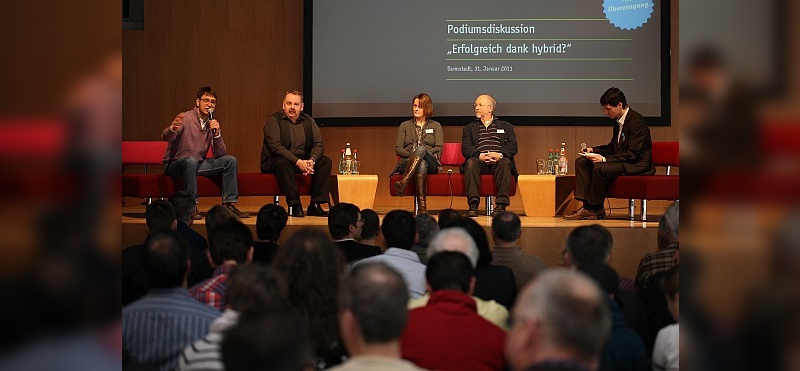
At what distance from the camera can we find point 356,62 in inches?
330

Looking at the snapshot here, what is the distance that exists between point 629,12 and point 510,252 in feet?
16.7

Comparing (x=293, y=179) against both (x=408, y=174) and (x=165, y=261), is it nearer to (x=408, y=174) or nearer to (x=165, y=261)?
(x=408, y=174)

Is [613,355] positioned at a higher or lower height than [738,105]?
lower

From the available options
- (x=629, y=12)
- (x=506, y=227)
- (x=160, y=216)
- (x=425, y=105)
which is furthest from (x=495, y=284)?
(x=629, y=12)

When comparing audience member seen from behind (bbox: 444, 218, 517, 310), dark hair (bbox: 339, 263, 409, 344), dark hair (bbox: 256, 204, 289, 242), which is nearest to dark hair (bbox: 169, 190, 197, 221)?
dark hair (bbox: 256, 204, 289, 242)

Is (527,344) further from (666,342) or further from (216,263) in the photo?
Result: (216,263)

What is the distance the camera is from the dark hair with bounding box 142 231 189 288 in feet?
7.66

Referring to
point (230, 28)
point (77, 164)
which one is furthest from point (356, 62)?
point (77, 164)

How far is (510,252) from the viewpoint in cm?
377

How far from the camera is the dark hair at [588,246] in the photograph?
2.81 metres

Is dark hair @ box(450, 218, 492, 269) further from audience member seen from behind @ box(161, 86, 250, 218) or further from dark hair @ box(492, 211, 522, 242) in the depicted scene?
audience member seen from behind @ box(161, 86, 250, 218)

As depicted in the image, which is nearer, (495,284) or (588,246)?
(588,246)

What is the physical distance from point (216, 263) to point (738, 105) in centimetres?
285

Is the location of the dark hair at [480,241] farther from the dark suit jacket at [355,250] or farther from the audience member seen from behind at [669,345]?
the audience member seen from behind at [669,345]
